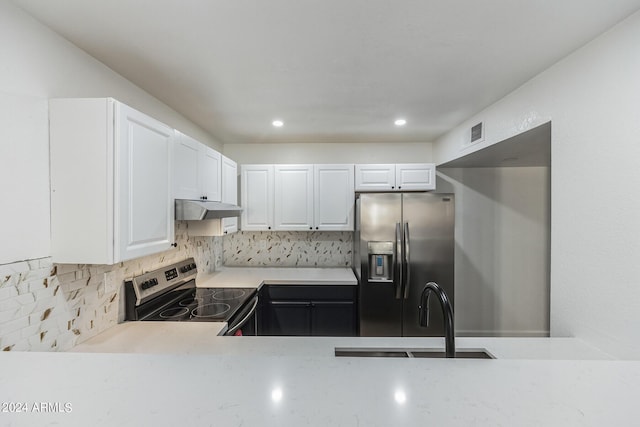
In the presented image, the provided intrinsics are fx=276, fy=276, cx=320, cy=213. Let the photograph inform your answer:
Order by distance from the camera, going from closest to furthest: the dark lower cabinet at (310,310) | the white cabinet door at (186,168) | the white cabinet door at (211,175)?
Result: the white cabinet door at (186,168), the white cabinet door at (211,175), the dark lower cabinet at (310,310)

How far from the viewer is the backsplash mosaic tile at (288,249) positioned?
359 cm

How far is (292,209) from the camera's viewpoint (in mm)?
3287

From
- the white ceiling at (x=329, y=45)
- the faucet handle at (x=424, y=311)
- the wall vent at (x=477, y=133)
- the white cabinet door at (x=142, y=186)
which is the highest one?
the white ceiling at (x=329, y=45)

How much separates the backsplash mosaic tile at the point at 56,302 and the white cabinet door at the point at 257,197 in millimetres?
1437

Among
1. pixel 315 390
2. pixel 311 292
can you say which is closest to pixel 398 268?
pixel 311 292

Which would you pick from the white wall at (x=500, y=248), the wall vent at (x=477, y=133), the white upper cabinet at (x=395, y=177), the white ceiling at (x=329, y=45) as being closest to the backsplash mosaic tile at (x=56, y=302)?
the white ceiling at (x=329, y=45)

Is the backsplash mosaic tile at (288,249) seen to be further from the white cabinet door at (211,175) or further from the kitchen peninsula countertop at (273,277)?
the white cabinet door at (211,175)

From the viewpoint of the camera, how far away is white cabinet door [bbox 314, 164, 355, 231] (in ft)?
10.7

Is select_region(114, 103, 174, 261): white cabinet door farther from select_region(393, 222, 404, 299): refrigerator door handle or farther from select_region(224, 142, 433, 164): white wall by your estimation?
select_region(393, 222, 404, 299): refrigerator door handle

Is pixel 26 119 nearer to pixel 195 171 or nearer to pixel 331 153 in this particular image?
pixel 195 171

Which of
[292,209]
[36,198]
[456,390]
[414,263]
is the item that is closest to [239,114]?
[292,209]

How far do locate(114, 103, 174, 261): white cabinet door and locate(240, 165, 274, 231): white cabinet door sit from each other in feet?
4.92

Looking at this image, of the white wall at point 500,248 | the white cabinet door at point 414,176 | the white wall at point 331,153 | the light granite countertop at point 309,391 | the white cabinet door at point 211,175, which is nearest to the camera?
the light granite countertop at point 309,391

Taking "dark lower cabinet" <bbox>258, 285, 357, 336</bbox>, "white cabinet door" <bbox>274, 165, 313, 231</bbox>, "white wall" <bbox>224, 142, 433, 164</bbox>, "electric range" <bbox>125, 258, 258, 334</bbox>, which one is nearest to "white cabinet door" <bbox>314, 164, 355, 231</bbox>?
"white cabinet door" <bbox>274, 165, 313, 231</bbox>
